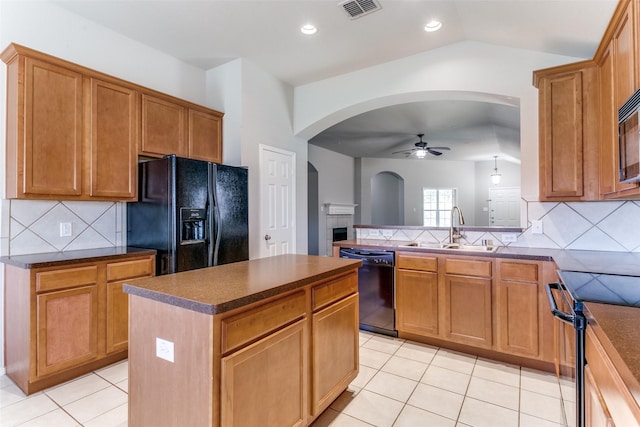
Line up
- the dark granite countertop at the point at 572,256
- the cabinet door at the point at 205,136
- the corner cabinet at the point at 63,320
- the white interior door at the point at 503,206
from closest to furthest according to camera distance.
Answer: the dark granite countertop at the point at 572,256
the corner cabinet at the point at 63,320
the cabinet door at the point at 205,136
the white interior door at the point at 503,206

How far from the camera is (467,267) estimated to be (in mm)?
2754

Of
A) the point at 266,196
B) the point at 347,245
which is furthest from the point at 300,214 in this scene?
the point at 347,245

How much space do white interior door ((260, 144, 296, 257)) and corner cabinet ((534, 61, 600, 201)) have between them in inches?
107

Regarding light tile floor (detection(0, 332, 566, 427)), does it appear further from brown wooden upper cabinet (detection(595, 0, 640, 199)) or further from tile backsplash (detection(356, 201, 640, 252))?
brown wooden upper cabinet (detection(595, 0, 640, 199))

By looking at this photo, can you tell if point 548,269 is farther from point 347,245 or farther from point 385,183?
point 385,183

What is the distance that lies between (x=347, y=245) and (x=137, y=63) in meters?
2.80

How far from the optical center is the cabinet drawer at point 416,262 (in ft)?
9.53

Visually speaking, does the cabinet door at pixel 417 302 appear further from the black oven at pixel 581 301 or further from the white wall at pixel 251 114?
the white wall at pixel 251 114

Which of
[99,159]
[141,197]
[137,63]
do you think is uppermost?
[137,63]

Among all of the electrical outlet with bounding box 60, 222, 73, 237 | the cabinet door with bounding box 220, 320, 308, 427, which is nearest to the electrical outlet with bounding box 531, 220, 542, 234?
the cabinet door with bounding box 220, 320, 308, 427

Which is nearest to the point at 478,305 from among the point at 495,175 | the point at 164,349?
the point at 164,349

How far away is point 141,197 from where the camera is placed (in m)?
2.93

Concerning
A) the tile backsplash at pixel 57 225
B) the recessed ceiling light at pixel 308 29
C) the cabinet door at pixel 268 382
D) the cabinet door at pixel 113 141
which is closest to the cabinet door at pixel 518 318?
the cabinet door at pixel 268 382

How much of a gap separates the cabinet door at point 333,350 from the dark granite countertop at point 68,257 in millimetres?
1716
